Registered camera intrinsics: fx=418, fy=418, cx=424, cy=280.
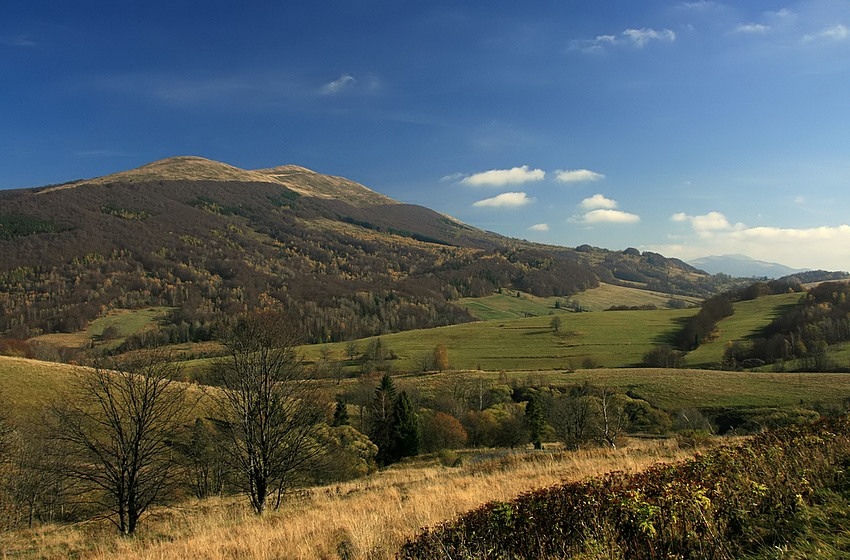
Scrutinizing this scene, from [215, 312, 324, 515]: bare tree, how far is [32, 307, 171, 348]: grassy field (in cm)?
17923

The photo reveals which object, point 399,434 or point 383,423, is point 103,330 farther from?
point 399,434

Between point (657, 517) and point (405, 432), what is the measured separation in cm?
5548

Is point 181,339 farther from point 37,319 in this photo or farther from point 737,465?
point 737,465

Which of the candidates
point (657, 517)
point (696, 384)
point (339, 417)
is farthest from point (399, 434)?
point (657, 517)

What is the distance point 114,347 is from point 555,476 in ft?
599

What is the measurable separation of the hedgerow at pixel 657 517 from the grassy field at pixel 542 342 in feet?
342

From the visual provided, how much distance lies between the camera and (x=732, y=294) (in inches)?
7170

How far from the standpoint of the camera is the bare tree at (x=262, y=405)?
1759cm

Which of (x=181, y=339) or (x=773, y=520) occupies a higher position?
(x=773, y=520)

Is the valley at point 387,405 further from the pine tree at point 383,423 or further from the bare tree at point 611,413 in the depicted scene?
the bare tree at point 611,413

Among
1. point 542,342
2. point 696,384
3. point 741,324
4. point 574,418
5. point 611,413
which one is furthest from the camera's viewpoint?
point 741,324

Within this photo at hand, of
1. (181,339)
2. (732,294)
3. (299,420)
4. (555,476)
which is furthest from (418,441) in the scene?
(732,294)

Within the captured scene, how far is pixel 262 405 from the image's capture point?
18.1 metres

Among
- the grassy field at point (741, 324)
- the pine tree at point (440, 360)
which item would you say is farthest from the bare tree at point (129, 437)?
the grassy field at point (741, 324)
